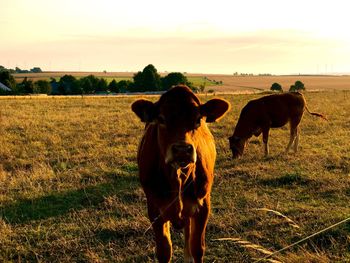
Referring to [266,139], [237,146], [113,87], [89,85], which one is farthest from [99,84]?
[237,146]

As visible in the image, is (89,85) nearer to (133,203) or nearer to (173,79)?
(173,79)

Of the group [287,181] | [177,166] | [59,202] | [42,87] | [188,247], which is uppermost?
[177,166]

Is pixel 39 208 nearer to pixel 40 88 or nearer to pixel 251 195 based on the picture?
pixel 251 195

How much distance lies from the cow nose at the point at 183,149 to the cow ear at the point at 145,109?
2.56ft

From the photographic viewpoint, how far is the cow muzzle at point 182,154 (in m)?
3.07

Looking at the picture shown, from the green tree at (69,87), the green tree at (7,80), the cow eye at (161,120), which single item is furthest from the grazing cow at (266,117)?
the green tree at (69,87)

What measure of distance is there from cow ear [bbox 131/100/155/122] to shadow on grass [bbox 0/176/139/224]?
3.26 m

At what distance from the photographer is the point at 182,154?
3.07 m

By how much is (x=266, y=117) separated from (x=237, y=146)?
1.78m

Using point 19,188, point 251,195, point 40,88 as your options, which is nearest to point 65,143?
point 19,188

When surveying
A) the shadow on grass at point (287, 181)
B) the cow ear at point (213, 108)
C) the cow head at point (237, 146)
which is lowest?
the shadow on grass at point (287, 181)

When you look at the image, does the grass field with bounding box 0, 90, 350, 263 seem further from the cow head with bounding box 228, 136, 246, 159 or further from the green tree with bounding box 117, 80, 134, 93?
the green tree with bounding box 117, 80, 134, 93

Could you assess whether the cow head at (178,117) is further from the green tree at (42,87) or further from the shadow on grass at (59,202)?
the green tree at (42,87)

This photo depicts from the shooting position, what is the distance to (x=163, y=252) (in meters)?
4.26
